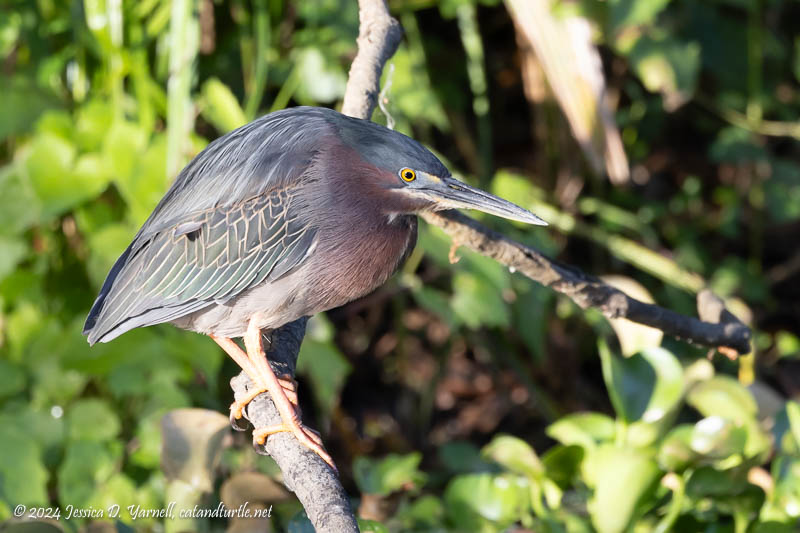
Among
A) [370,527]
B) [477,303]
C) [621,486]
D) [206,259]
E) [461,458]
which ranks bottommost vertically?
[461,458]

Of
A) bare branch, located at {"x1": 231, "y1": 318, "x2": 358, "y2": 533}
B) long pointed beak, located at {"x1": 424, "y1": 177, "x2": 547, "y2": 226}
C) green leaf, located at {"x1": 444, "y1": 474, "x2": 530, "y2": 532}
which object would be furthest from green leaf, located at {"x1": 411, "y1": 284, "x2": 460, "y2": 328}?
long pointed beak, located at {"x1": 424, "y1": 177, "x2": 547, "y2": 226}

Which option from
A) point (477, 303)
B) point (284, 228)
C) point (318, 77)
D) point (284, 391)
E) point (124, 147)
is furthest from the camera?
point (318, 77)

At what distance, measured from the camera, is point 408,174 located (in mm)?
1766

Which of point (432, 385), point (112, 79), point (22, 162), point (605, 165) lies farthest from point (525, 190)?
point (22, 162)

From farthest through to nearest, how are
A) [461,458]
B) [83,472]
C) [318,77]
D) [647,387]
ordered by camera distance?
[461,458] → [318,77] → [83,472] → [647,387]

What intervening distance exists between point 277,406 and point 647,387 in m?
0.94

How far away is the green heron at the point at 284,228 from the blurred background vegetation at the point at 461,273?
0.28 metres

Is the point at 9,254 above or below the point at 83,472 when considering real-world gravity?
above

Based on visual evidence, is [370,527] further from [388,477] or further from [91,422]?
[91,422]

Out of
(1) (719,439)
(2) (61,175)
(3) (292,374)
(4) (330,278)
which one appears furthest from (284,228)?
(2) (61,175)

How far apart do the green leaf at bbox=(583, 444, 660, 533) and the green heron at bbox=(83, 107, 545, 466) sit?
664mm

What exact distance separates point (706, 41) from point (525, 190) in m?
1.59

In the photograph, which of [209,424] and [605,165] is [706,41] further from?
[209,424]

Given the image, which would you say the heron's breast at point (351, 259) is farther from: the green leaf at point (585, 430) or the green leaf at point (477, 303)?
the green leaf at point (477, 303)
